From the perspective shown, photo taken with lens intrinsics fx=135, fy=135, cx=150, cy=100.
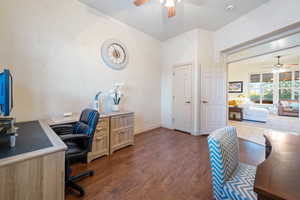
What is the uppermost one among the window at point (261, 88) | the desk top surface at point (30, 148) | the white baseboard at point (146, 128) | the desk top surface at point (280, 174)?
the window at point (261, 88)

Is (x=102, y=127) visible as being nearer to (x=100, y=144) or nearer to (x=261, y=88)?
(x=100, y=144)

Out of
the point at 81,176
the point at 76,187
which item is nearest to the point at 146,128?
the point at 81,176

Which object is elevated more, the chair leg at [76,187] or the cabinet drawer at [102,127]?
the cabinet drawer at [102,127]

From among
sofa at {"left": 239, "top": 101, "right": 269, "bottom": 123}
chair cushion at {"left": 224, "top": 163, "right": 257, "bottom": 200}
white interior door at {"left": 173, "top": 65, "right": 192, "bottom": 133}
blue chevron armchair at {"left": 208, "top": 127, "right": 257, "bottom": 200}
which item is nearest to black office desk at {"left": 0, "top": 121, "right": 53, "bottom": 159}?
blue chevron armchair at {"left": 208, "top": 127, "right": 257, "bottom": 200}

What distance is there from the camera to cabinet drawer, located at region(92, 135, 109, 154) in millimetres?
2324

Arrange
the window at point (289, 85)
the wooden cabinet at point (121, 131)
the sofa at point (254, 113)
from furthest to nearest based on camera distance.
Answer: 1. the window at point (289, 85)
2. the sofa at point (254, 113)
3. the wooden cabinet at point (121, 131)

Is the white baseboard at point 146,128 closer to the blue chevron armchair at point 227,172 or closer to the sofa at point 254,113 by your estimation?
the blue chevron armchair at point 227,172

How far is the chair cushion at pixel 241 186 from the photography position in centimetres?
98

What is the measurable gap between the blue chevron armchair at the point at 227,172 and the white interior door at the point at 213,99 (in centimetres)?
262

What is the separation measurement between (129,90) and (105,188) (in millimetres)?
2344

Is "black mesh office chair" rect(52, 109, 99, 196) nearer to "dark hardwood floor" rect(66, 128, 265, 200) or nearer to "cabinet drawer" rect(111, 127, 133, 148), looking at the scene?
"dark hardwood floor" rect(66, 128, 265, 200)

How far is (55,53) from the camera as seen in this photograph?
7.75 ft

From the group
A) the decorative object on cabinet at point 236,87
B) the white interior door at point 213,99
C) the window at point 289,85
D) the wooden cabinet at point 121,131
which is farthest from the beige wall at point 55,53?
the window at point 289,85

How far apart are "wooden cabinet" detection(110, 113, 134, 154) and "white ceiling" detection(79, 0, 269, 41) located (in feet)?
7.31
